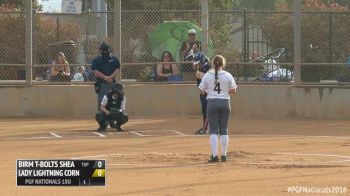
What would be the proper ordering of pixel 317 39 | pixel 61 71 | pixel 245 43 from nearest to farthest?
1. pixel 61 71
2. pixel 245 43
3. pixel 317 39

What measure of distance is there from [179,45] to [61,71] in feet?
11.1

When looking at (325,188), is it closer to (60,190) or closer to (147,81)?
(60,190)

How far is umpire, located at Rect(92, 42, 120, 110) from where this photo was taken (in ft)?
66.1

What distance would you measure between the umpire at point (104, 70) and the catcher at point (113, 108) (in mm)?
254

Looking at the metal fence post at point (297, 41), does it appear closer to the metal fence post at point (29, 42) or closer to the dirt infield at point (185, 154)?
the dirt infield at point (185, 154)

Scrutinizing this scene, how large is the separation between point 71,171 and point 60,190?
42cm

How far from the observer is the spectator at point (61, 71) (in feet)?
80.1

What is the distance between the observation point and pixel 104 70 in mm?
20297

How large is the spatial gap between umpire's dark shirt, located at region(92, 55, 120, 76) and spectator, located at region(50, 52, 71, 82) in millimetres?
4161

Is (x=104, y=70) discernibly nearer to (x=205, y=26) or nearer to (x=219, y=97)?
(x=205, y=26)

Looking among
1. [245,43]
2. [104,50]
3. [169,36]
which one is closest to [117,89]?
[104,50]

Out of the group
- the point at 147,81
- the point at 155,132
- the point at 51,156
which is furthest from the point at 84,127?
the point at 51,156

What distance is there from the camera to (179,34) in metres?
25.3
